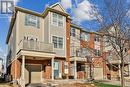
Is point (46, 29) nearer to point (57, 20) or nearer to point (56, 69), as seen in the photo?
point (57, 20)

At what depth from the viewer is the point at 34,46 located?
76.5 feet

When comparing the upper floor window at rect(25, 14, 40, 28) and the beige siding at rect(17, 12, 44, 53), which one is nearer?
the beige siding at rect(17, 12, 44, 53)

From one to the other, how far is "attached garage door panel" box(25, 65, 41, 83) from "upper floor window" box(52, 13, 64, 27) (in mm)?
6492

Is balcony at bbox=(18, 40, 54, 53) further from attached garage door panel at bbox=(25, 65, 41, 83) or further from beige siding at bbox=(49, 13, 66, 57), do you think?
attached garage door panel at bbox=(25, 65, 41, 83)

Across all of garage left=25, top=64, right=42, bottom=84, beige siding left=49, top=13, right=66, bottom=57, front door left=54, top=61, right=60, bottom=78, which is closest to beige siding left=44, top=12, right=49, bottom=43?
beige siding left=49, top=13, right=66, bottom=57

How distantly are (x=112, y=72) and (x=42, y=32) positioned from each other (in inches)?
788

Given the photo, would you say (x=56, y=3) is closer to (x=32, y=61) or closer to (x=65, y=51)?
(x=65, y=51)

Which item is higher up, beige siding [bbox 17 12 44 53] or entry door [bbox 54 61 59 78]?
beige siding [bbox 17 12 44 53]

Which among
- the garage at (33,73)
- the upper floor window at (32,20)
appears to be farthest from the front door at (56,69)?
the upper floor window at (32,20)

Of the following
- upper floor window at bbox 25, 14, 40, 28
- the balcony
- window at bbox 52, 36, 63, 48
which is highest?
upper floor window at bbox 25, 14, 40, 28

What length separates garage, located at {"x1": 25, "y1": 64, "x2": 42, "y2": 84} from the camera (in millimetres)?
25964

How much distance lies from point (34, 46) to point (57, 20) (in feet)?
23.4

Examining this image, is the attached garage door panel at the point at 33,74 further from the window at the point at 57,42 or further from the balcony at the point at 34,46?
the window at the point at 57,42

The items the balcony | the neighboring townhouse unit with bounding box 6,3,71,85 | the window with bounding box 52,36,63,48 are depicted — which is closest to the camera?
the balcony
